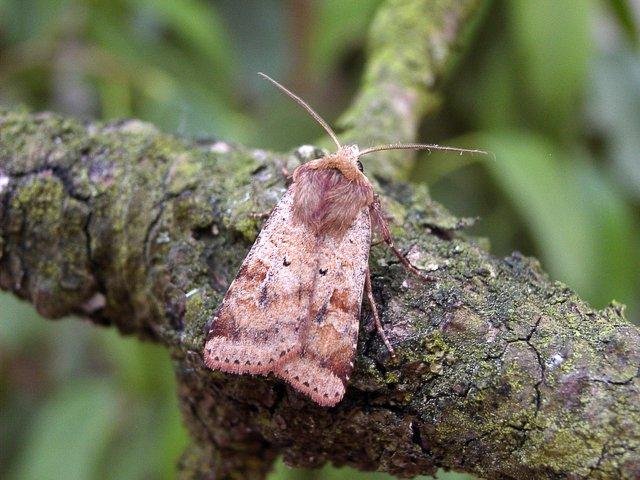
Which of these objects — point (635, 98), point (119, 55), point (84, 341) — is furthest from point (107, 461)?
point (635, 98)

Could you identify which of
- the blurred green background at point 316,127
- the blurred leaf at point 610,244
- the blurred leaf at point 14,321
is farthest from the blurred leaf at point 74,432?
the blurred leaf at point 610,244

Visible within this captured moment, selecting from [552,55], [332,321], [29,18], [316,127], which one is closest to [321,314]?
[332,321]

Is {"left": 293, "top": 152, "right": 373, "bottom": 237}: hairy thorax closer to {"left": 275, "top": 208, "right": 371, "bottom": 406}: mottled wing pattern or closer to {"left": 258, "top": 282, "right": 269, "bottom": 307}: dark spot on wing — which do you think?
{"left": 275, "top": 208, "right": 371, "bottom": 406}: mottled wing pattern

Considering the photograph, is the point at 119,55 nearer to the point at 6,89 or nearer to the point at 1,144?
the point at 6,89

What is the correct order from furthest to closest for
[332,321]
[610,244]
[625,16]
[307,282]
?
[625,16]
[610,244]
[307,282]
[332,321]

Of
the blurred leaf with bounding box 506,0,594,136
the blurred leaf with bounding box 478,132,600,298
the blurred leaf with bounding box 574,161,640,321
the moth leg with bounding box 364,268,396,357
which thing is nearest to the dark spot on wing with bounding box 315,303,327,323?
the moth leg with bounding box 364,268,396,357

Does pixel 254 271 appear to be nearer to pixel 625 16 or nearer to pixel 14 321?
pixel 14 321
